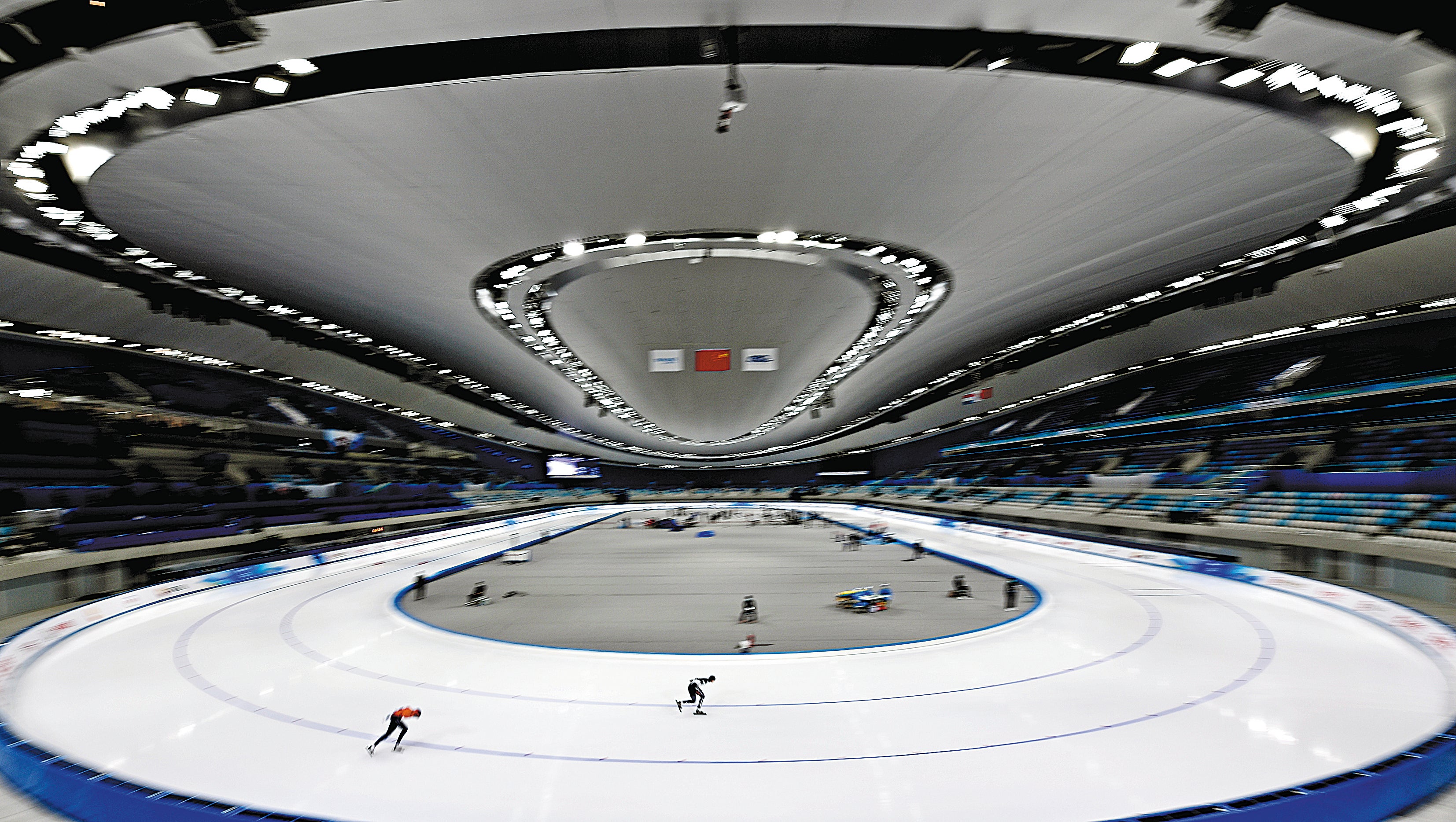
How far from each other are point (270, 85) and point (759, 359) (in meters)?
13.1

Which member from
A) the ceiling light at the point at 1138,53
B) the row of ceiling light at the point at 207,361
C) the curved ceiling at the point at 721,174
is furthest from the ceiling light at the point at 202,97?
the row of ceiling light at the point at 207,361

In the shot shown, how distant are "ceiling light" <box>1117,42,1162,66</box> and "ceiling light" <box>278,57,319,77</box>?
7352mm

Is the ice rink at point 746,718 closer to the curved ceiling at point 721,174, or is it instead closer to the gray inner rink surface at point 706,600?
the gray inner rink surface at point 706,600

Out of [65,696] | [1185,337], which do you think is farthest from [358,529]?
[1185,337]

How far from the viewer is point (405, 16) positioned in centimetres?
533

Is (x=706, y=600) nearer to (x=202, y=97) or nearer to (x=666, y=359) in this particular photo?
(x=666, y=359)

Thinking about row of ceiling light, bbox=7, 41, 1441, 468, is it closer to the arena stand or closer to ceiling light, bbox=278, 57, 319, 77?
ceiling light, bbox=278, 57, 319, 77

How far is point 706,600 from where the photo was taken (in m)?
13.3

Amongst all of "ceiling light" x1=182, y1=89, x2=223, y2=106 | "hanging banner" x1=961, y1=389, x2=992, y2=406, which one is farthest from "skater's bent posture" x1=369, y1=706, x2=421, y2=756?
"hanging banner" x1=961, y1=389, x2=992, y2=406

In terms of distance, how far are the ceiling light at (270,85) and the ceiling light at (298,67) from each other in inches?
6.2

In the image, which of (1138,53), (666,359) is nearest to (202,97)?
(1138,53)

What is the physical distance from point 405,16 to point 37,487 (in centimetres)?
2122

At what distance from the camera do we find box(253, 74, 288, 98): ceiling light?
6.18 meters

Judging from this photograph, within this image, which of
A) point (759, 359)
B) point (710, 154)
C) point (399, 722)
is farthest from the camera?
point (759, 359)
